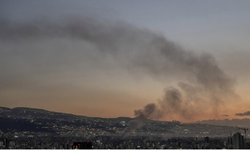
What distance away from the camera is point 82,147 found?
105 m

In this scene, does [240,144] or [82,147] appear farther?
[240,144]

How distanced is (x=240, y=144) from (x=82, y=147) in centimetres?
5577

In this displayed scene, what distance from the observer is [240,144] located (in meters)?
137
